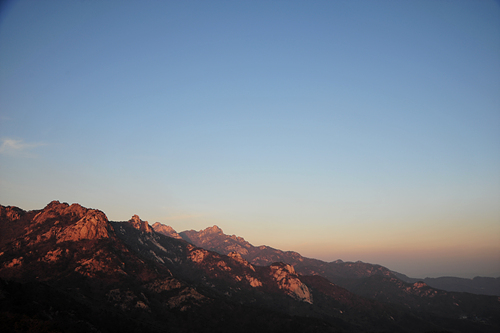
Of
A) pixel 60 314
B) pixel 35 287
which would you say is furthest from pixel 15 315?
pixel 35 287

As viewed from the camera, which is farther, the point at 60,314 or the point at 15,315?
the point at 60,314

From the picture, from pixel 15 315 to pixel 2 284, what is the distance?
126 feet

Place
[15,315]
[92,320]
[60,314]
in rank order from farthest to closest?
1. [92,320]
2. [60,314]
3. [15,315]

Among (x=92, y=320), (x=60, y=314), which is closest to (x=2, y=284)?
(x=60, y=314)

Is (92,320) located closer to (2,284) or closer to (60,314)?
(60,314)

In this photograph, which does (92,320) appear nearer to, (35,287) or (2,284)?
(35,287)

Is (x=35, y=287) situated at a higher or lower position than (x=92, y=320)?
higher

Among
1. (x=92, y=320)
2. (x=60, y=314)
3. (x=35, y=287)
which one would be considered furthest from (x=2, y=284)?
(x=92, y=320)

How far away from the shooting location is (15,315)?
6009 inches

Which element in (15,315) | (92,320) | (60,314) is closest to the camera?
(15,315)

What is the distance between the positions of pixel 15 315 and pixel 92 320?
48.8 m

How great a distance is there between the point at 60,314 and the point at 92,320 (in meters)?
20.8

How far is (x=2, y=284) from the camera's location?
180m

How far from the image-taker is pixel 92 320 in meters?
193
